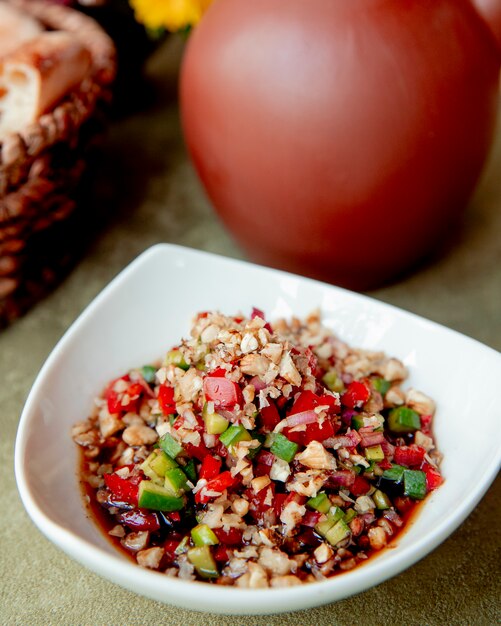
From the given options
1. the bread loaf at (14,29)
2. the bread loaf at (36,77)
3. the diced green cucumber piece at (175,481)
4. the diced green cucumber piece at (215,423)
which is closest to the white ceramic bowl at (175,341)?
the diced green cucumber piece at (175,481)

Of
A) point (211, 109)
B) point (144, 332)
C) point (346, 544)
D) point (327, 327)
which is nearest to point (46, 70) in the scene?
point (211, 109)

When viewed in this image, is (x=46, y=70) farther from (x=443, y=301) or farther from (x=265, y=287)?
(x=443, y=301)

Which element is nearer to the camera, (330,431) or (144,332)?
(330,431)

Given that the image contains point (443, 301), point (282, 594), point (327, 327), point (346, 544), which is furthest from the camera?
point (443, 301)

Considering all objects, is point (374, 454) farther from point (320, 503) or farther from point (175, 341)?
point (175, 341)

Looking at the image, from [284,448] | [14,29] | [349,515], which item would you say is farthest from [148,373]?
[14,29]
